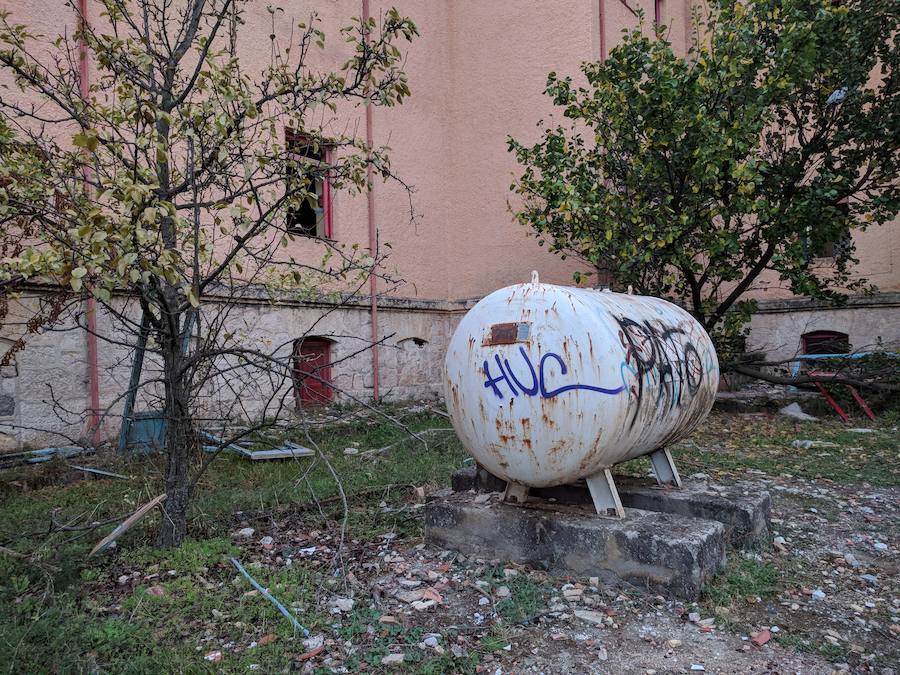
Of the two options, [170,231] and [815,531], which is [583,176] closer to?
[815,531]

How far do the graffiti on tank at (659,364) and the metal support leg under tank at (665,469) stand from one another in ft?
1.84

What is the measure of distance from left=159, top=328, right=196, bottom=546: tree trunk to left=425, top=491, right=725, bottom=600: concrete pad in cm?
153

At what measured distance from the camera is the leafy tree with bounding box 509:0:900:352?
647 centimetres

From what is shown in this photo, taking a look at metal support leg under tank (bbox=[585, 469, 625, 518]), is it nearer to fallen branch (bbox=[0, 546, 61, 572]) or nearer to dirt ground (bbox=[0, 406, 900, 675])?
dirt ground (bbox=[0, 406, 900, 675])

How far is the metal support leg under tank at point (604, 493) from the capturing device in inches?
136

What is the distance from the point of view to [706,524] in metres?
3.34

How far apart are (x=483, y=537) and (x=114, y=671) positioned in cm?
199

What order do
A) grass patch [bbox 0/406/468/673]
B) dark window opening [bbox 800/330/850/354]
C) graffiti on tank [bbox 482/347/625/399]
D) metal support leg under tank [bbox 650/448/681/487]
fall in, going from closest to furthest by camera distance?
grass patch [bbox 0/406/468/673], graffiti on tank [bbox 482/347/625/399], metal support leg under tank [bbox 650/448/681/487], dark window opening [bbox 800/330/850/354]

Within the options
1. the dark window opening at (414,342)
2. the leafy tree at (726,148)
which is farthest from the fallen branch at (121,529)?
the dark window opening at (414,342)

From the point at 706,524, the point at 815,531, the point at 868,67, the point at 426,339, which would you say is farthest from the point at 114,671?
the point at 868,67

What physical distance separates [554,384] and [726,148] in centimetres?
453

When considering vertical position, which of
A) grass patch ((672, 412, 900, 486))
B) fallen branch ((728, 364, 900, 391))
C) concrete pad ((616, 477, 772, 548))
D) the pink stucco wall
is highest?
the pink stucco wall

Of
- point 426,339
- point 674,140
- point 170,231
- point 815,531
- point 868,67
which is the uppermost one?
point 868,67

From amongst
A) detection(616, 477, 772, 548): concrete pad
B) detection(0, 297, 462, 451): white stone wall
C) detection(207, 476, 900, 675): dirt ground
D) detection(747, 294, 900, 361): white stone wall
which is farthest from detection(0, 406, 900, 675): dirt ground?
detection(747, 294, 900, 361): white stone wall
